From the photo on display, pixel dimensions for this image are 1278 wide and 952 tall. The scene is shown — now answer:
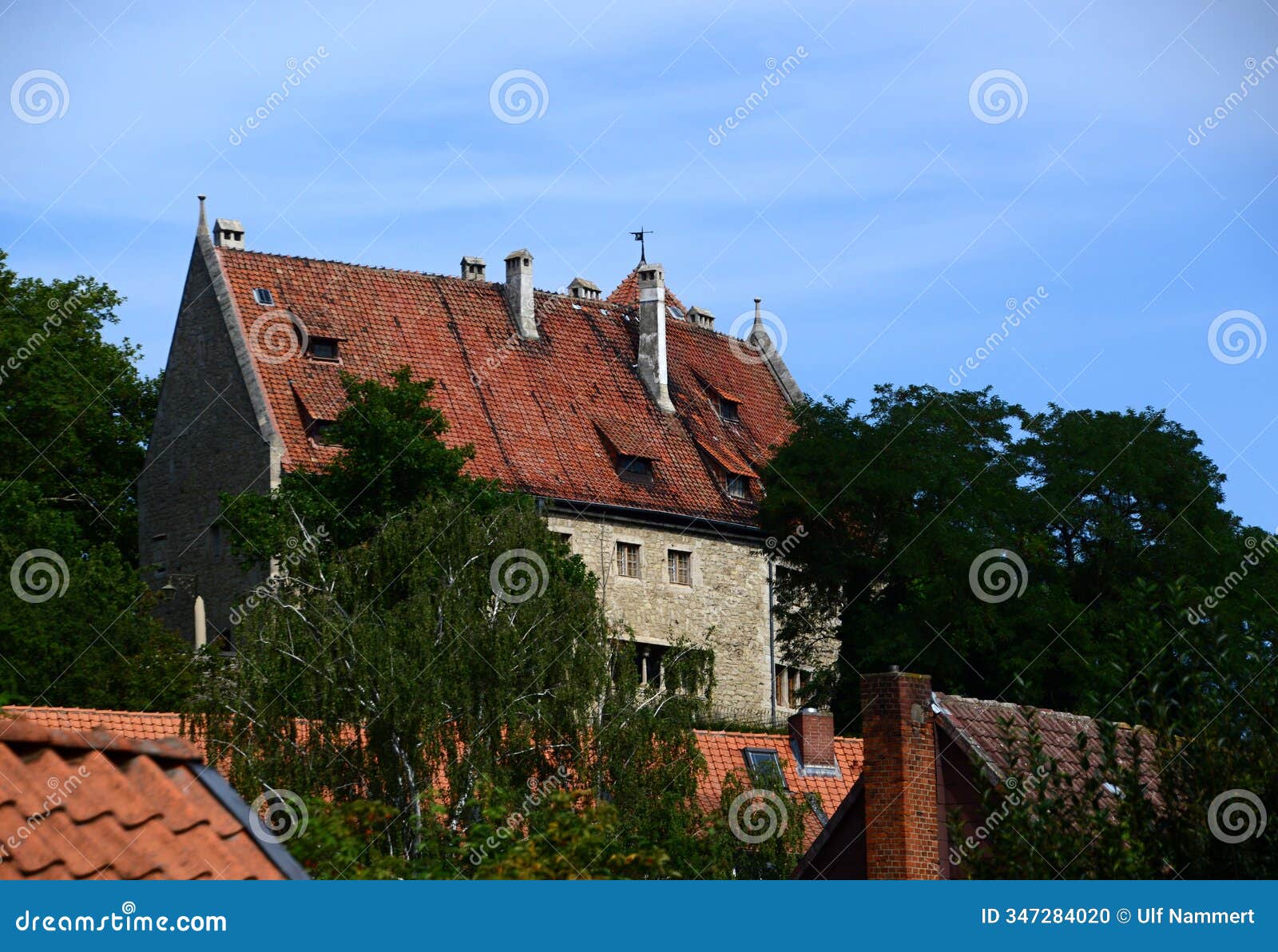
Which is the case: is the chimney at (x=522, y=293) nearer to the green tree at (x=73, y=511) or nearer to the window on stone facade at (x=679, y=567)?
the window on stone facade at (x=679, y=567)

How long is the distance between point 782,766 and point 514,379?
1957 cm

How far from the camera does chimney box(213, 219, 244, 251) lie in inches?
2018

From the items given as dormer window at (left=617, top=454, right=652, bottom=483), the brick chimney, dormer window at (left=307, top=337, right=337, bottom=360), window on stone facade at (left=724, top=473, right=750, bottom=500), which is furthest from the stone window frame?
the brick chimney

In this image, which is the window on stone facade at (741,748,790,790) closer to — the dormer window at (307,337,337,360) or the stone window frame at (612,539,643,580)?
the stone window frame at (612,539,643,580)

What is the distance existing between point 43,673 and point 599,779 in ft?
44.6

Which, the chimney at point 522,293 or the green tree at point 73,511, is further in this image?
the chimney at point 522,293

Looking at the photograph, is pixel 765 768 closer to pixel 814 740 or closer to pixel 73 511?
pixel 814 740

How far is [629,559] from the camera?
5378cm

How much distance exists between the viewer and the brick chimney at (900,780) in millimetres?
24969

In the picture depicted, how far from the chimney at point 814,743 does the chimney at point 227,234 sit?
65.4 feet

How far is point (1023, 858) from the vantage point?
16.1 metres

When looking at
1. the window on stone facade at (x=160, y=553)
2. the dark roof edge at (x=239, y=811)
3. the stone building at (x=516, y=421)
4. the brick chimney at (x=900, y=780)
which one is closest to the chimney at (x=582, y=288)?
the stone building at (x=516, y=421)

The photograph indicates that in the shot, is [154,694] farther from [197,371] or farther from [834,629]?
[834,629]

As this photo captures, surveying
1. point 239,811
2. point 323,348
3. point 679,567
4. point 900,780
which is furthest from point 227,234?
point 239,811
